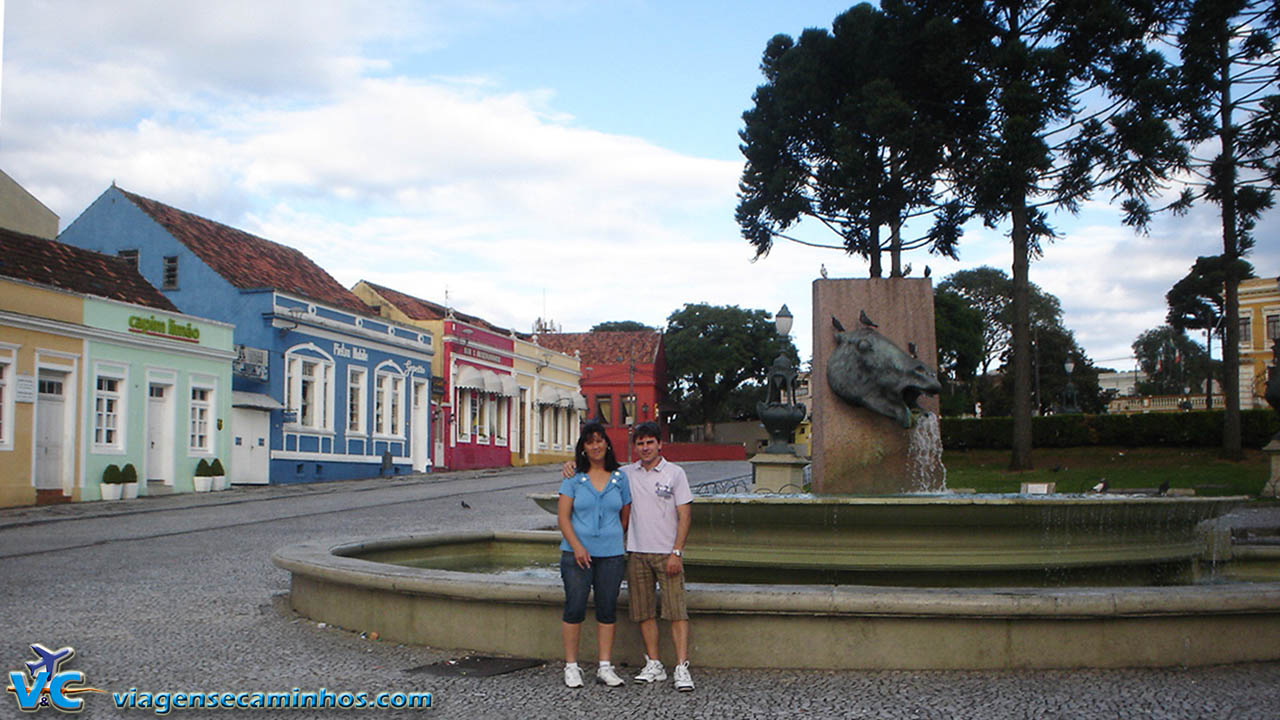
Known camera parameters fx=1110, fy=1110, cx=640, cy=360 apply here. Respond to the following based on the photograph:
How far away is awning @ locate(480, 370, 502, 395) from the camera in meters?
45.9

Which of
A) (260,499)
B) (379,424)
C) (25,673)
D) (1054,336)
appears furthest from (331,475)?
(1054,336)

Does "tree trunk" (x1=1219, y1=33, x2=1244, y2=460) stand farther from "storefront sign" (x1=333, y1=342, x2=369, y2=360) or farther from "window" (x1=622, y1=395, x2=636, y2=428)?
"window" (x1=622, y1=395, x2=636, y2=428)

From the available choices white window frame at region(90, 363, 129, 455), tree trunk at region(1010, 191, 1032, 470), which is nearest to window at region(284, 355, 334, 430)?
white window frame at region(90, 363, 129, 455)

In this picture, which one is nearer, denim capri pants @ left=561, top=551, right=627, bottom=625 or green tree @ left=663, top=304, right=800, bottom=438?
denim capri pants @ left=561, top=551, right=627, bottom=625

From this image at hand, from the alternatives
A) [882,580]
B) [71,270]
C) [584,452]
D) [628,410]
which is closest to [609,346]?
[628,410]

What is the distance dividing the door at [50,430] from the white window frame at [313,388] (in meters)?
8.87

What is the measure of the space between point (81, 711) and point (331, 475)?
102 feet

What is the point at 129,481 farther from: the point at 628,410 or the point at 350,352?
the point at 628,410

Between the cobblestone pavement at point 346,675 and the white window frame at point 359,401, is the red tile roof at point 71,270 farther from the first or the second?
the cobblestone pavement at point 346,675

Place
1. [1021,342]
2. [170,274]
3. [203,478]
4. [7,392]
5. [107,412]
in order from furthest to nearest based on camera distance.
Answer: [170,274] → [203,478] → [107,412] → [1021,342] → [7,392]

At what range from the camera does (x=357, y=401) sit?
124 ft

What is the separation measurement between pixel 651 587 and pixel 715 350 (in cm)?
6749

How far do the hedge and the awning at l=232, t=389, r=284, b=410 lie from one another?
19.7 meters

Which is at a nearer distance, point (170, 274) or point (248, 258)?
point (170, 274)
